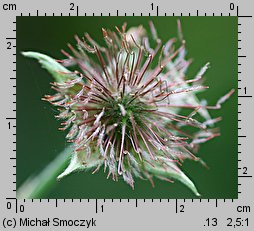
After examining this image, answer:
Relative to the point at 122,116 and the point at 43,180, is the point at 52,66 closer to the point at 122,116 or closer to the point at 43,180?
the point at 122,116

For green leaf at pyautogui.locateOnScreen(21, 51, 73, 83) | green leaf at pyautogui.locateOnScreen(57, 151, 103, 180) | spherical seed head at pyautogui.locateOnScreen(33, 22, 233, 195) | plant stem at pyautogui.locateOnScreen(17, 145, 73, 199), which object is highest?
green leaf at pyautogui.locateOnScreen(21, 51, 73, 83)

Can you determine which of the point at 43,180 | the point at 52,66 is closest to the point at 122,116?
the point at 52,66

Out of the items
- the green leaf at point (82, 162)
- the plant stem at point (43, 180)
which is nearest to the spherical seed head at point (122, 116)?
the green leaf at point (82, 162)

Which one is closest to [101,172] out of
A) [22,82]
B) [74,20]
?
[22,82]

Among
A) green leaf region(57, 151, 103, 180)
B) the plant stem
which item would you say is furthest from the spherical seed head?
the plant stem

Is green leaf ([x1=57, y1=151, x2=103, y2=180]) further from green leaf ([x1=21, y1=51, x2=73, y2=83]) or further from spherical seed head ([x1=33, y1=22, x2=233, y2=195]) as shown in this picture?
green leaf ([x1=21, y1=51, x2=73, y2=83])

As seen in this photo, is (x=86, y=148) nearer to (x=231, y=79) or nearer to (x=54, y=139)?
(x=54, y=139)
